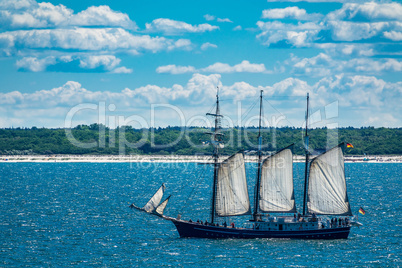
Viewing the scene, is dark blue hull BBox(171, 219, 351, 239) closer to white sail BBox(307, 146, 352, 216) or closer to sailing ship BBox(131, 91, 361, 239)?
sailing ship BBox(131, 91, 361, 239)

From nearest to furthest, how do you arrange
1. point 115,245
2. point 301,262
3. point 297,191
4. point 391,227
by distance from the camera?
point 301,262, point 115,245, point 391,227, point 297,191

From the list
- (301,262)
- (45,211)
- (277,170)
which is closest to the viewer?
(301,262)

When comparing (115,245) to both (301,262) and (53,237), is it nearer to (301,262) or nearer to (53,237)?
(53,237)

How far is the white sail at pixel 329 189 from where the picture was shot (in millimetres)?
87750

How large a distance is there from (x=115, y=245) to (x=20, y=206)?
4530 cm

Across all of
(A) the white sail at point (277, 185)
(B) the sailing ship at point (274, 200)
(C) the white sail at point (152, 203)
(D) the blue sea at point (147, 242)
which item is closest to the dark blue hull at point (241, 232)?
(B) the sailing ship at point (274, 200)

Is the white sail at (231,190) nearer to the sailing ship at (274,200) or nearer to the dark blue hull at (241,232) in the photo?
the sailing ship at (274,200)

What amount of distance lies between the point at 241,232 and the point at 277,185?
789 cm

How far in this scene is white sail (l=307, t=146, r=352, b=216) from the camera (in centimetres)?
8775

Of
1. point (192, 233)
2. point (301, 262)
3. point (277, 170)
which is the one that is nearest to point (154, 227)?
point (192, 233)

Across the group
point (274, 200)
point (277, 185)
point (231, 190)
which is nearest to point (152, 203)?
point (231, 190)

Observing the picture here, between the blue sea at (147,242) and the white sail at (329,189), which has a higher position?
the white sail at (329,189)

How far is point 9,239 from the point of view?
85000mm

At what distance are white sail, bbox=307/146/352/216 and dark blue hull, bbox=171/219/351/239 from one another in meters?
3.15
